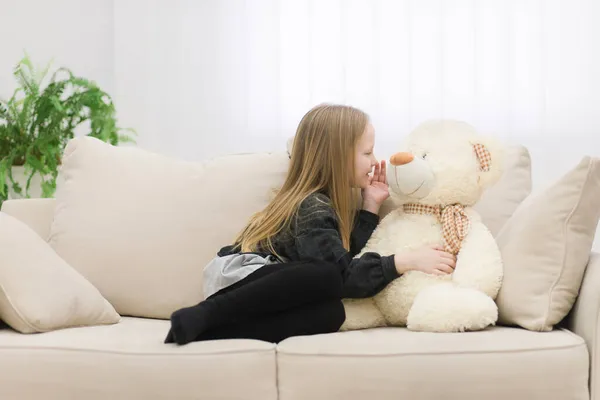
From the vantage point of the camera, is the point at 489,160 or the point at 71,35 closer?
the point at 489,160

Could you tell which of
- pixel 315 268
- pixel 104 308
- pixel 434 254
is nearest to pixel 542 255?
pixel 434 254

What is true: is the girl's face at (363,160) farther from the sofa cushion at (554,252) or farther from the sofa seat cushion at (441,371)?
the sofa seat cushion at (441,371)

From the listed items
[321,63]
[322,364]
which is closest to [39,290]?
[322,364]

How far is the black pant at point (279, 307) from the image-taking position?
64.0 inches

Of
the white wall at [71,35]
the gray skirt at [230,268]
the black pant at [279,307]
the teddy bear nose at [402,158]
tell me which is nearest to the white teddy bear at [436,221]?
the teddy bear nose at [402,158]

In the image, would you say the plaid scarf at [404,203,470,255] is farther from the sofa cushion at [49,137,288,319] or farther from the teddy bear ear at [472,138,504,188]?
the sofa cushion at [49,137,288,319]

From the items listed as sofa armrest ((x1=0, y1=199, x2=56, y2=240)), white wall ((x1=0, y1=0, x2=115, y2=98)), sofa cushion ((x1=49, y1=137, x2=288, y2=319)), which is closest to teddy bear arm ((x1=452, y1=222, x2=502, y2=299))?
sofa cushion ((x1=49, y1=137, x2=288, y2=319))

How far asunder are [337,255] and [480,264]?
328mm

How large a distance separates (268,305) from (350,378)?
28 centimetres

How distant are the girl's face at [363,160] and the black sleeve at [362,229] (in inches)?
3.2

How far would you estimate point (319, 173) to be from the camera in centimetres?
196

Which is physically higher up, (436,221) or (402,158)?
(402,158)

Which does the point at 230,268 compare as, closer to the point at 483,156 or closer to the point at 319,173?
the point at 319,173

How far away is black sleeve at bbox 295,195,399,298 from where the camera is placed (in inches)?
69.2
